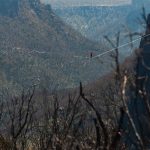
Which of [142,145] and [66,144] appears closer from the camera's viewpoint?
[142,145]

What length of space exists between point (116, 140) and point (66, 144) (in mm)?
3391

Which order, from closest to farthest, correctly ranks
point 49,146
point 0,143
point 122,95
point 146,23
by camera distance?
point 122,95 → point 146,23 → point 49,146 → point 0,143

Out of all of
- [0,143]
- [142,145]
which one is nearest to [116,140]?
[142,145]

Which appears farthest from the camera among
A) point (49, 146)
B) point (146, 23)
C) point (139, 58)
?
point (49, 146)

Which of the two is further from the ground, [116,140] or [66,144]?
[116,140]

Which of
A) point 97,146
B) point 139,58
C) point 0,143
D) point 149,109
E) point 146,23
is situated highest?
point 146,23

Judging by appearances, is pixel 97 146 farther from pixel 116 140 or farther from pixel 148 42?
pixel 148 42

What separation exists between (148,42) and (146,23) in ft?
1.89

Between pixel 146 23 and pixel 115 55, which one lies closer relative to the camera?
pixel 115 55

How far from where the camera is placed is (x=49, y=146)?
9.19m

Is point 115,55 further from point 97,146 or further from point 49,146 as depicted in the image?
point 49,146

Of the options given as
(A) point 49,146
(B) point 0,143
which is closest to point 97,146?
(A) point 49,146

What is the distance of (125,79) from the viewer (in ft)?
16.4

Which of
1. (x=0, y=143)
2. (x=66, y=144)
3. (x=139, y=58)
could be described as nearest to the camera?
(x=139, y=58)
